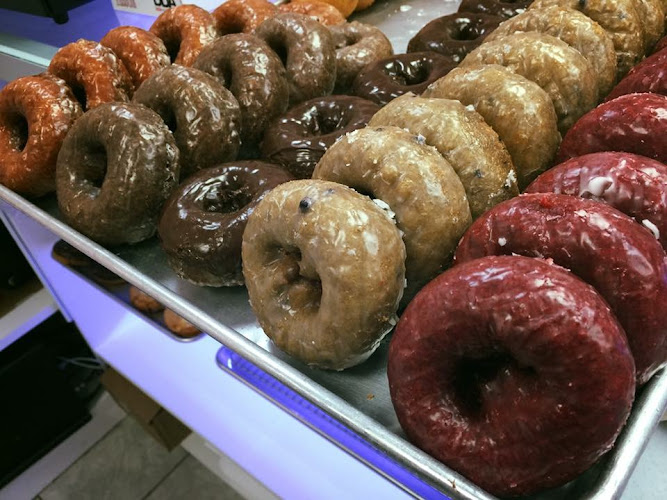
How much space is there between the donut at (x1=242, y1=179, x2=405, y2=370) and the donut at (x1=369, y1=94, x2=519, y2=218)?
0.23 m

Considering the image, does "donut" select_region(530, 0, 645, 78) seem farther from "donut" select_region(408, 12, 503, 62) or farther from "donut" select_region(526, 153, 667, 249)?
"donut" select_region(526, 153, 667, 249)

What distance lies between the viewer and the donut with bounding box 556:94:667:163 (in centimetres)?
112

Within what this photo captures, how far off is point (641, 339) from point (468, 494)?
0.37 m

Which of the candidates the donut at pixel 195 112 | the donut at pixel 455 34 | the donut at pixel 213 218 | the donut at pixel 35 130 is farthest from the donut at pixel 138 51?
the donut at pixel 455 34

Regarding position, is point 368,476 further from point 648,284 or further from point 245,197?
point 648,284

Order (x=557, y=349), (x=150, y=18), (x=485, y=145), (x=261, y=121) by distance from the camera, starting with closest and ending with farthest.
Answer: (x=557, y=349) → (x=485, y=145) → (x=261, y=121) → (x=150, y=18)

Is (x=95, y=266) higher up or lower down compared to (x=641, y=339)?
lower down

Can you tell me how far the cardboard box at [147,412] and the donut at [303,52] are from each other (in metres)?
1.63

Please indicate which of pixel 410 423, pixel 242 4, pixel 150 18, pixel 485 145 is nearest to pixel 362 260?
pixel 410 423

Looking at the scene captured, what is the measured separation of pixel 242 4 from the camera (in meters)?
2.29

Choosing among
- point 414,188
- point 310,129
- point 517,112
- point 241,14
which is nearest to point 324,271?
point 414,188

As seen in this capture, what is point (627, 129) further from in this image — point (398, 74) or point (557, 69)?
point (398, 74)

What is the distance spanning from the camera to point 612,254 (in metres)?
0.90

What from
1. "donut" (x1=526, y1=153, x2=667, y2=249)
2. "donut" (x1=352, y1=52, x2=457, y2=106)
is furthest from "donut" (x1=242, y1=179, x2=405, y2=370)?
"donut" (x1=352, y1=52, x2=457, y2=106)
